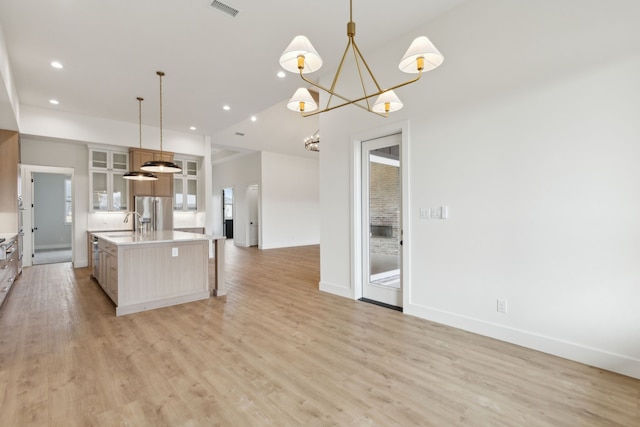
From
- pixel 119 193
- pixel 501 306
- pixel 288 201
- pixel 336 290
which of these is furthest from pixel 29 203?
pixel 501 306

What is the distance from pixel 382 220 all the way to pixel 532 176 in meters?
1.78

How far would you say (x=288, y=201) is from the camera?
1031 cm

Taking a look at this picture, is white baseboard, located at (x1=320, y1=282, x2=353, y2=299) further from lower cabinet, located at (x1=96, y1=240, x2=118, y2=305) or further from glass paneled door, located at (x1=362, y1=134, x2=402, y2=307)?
lower cabinet, located at (x1=96, y1=240, x2=118, y2=305)

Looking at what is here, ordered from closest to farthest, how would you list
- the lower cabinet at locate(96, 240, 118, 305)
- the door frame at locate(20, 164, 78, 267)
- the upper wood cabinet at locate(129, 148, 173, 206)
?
the lower cabinet at locate(96, 240, 118, 305), the door frame at locate(20, 164, 78, 267), the upper wood cabinet at locate(129, 148, 173, 206)

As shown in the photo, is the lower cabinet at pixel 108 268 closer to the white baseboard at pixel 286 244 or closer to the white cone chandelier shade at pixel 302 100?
the white cone chandelier shade at pixel 302 100

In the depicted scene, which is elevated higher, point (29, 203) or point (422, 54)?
point (422, 54)

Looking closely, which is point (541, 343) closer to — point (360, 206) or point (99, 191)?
point (360, 206)

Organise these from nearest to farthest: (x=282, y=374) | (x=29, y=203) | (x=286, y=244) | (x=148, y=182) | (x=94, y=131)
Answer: (x=282, y=374), (x=94, y=131), (x=29, y=203), (x=148, y=182), (x=286, y=244)

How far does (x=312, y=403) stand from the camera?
6.33 ft

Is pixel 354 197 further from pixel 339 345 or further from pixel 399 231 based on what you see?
pixel 339 345

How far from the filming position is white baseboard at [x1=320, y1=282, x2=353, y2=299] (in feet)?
13.9

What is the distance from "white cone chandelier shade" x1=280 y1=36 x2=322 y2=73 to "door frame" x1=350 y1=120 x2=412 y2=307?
169 cm

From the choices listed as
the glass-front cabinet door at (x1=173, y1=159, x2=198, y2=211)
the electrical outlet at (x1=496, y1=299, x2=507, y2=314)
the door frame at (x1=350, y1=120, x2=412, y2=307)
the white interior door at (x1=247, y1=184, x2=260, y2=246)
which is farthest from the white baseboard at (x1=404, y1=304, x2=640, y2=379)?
the white interior door at (x1=247, y1=184, x2=260, y2=246)

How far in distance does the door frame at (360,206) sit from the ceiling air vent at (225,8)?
1982 millimetres
